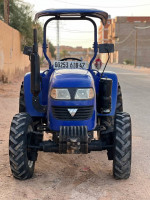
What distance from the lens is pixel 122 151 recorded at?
4082 millimetres

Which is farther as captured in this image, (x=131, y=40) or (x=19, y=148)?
(x=131, y=40)

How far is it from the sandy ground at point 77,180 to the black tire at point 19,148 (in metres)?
0.16

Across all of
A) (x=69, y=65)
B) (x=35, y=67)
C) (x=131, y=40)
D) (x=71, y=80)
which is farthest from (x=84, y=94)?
(x=131, y=40)

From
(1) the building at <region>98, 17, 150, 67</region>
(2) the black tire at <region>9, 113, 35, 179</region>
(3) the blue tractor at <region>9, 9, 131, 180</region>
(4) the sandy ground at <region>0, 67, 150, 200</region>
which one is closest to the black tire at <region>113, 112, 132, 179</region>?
(3) the blue tractor at <region>9, 9, 131, 180</region>

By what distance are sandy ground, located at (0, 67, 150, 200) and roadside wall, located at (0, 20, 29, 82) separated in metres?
10.5

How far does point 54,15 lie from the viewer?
514 centimetres

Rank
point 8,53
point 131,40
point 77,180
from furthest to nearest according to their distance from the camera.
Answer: point 131,40, point 8,53, point 77,180

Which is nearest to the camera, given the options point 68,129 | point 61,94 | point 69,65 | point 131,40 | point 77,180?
point 68,129

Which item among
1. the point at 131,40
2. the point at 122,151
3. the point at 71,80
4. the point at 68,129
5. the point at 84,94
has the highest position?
the point at 131,40

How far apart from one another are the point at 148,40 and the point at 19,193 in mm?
86470

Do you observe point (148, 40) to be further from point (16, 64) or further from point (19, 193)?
point (19, 193)

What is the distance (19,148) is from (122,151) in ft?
4.19

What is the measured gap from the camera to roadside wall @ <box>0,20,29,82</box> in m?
15.6

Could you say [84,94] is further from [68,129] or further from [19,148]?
[19,148]
